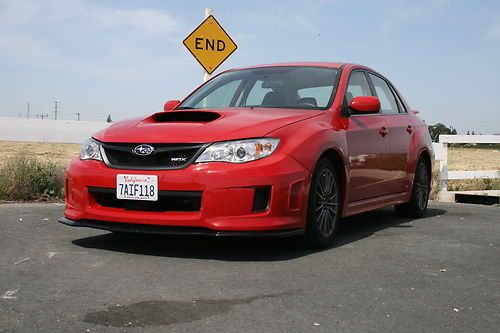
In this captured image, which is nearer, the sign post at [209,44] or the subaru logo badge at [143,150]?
the subaru logo badge at [143,150]

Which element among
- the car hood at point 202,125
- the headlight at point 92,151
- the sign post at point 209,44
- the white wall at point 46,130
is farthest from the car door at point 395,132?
A: the white wall at point 46,130

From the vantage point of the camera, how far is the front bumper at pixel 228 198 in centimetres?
434

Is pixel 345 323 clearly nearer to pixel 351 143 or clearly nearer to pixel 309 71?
pixel 351 143

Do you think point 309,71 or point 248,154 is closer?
point 248,154

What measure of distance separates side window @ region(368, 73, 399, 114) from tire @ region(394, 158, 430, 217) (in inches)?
30.7

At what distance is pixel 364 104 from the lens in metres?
5.54

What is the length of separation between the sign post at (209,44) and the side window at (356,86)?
4.15m

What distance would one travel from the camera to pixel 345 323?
3094 millimetres

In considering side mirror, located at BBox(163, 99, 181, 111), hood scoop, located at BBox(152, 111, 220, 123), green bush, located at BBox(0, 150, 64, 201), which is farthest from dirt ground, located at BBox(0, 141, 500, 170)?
hood scoop, located at BBox(152, 111, 220, 123)

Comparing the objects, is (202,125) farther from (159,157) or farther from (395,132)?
(395,132)

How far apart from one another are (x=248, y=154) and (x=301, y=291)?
3.77ft

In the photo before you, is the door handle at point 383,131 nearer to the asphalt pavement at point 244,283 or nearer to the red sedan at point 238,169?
the red sedan at point 238,169

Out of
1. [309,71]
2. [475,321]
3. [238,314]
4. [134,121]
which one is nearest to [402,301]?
[475,321]

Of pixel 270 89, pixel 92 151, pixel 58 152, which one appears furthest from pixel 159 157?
pixel 58 152
